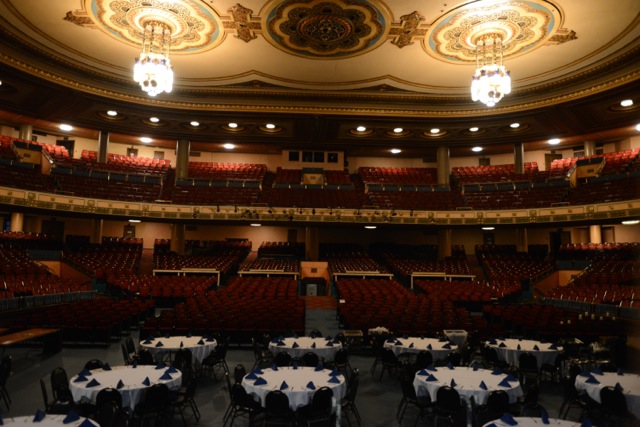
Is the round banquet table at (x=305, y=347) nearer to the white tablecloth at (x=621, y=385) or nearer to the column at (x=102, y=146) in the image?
the white tablecloth at (x=621, y=385)

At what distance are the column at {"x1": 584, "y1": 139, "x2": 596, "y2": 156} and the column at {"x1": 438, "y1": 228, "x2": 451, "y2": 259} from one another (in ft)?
28.5

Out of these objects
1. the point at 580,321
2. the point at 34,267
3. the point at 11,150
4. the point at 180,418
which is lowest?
the point at 180,418

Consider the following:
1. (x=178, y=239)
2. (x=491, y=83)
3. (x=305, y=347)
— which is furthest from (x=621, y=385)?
(x=178, y=239)

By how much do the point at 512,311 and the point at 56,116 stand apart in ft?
69.4

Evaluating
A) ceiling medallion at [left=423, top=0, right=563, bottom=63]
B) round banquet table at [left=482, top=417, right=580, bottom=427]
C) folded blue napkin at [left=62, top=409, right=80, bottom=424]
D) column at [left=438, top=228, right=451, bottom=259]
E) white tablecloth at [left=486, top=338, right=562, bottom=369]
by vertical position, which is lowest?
white tablecloth at [left=486, top=338, right=562, bottom=369]

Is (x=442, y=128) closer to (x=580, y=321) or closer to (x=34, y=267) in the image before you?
(x=580, y=321)

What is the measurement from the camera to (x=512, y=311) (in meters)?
12.3

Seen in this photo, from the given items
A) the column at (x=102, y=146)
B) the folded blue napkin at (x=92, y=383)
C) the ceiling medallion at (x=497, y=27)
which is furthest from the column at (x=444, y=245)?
the folded blue napkin at (x=92, y=383)

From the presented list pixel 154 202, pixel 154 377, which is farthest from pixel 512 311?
pixel 154 202

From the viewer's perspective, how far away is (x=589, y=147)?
76.3ft

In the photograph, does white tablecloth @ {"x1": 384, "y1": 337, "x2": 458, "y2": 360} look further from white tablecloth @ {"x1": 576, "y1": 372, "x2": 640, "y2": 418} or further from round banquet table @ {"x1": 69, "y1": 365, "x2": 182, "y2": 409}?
round banquet table @ {"x1": 69, "y1": 365, "x2": 182, "y2": 409}

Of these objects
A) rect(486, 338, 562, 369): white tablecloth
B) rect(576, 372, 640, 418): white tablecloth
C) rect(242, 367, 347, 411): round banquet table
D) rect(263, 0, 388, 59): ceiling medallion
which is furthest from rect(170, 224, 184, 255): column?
rect(576, 372, 640, 418): white tablecloth

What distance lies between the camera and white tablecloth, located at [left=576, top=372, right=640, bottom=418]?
5334 millimetres

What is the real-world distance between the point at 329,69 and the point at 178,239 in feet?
42.3
